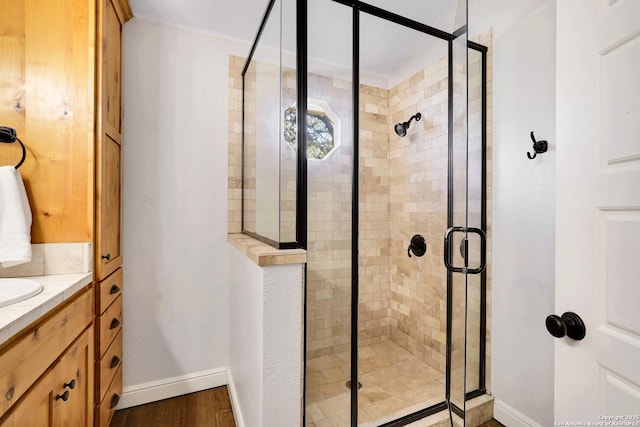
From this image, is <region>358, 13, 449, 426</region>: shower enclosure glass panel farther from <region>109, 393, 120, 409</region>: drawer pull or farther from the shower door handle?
<region>109, 393, 120, 409</region>: drawer pull

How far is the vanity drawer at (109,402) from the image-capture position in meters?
1.36

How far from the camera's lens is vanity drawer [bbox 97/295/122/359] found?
1.38 m

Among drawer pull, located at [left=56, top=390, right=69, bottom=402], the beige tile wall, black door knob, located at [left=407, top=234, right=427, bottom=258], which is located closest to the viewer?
drawer pull, located at [left=56, top=390, right=69, bottom=402]

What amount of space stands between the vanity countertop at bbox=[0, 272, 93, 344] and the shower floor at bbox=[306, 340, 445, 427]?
99 cm

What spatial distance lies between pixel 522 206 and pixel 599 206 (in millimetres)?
910

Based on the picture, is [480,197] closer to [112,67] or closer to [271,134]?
[271,134]

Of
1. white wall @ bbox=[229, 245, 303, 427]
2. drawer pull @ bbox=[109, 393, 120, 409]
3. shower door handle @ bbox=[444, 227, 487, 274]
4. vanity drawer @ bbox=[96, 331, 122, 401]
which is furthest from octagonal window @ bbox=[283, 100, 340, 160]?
drawer pull @ bbox=[109, 393, 120, 409]

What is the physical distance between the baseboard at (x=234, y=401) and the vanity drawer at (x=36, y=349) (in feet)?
3.03

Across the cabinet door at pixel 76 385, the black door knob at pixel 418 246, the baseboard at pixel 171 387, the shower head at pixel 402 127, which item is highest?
the shower head at pixel 402 127

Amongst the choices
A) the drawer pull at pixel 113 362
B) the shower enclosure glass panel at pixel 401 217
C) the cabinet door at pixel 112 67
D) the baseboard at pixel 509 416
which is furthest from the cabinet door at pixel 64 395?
the baseboard at pixel 509 416

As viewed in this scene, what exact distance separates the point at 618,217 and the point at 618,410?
476mm

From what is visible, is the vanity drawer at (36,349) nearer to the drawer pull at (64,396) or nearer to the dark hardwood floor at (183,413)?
the drawer pull at (64,396)

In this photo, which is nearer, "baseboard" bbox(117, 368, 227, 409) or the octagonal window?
the octagonal window

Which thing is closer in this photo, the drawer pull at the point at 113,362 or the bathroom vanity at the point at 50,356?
the bathroom vanity at the point at 50,356
